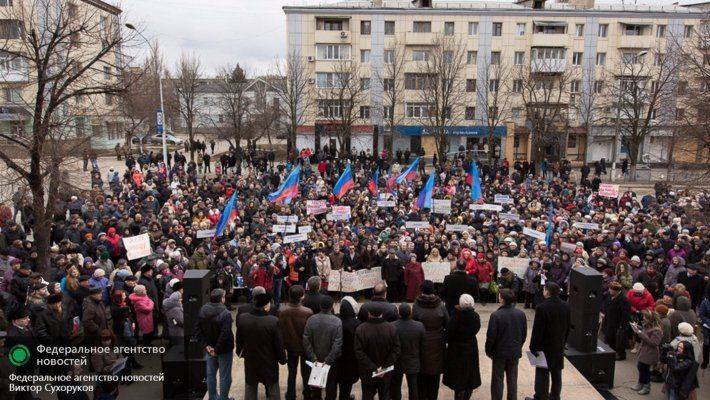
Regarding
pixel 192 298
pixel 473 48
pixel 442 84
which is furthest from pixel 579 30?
pixel 192 298

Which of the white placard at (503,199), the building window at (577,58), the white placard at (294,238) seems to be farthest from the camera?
the building window at (577,58)

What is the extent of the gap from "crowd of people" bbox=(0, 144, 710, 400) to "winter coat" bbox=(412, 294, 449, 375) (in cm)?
2

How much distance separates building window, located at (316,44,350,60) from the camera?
46531 mm

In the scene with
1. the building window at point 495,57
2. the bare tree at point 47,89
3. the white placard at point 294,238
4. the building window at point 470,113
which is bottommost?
the white placard at point 294,238

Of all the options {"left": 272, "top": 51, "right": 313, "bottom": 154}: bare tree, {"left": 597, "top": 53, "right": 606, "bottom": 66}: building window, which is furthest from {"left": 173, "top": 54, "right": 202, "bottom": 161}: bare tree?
{"left": 597, "top": 53, "right": 606, "bottom": 66}: building window

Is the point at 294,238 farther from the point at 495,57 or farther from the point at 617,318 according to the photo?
the point at 495,57

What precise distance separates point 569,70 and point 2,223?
45.2 meters

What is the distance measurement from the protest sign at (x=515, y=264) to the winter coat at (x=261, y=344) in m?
7.41

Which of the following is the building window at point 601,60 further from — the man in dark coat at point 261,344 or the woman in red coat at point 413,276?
the man in dark coat at point 261,344

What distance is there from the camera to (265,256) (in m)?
12.5

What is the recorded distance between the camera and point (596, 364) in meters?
8.75

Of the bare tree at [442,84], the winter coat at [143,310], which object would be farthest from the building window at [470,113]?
the winter coat at [143,310]

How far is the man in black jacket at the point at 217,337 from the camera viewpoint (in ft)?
23.6

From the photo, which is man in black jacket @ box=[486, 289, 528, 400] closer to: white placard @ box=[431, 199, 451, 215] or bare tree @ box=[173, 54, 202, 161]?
white placard @ box=[431, 199, 451, 215]
